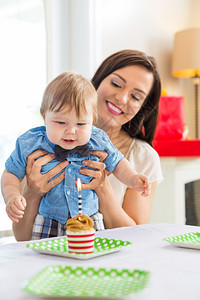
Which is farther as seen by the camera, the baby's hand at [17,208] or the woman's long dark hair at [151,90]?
the woman's long dark hair at [151,90]

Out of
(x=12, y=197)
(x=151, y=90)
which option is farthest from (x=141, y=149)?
(x=12, y=197)

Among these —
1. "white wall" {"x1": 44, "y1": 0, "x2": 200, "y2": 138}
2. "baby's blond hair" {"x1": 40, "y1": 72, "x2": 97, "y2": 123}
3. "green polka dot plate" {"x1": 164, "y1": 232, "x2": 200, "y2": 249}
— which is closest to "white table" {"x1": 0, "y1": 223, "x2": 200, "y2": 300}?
"green polka dot plate" {"x1": 164, "y1": 232, "x2": 200, "y2": 249}

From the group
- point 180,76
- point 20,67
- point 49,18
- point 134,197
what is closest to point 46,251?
point 134,197

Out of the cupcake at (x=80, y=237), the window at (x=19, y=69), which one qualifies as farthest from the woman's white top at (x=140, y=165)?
the cupcake at (x=80, y=237)

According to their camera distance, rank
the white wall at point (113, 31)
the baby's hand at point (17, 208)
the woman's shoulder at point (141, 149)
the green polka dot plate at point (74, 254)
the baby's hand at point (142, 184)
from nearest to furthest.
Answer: the green polka dot plate at point (74, 254) < the baby's hand at point (17, 208) < the baby's hand at point (142, 184) < the woman's shoulder at point (141, 149) < the white wall at point (113, 31)

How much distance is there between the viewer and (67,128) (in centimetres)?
122

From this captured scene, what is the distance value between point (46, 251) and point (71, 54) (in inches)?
82.7

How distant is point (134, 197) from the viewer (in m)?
1.76

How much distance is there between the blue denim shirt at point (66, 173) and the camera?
1.31 m

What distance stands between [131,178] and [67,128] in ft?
0.83

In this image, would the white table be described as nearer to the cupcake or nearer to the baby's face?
the cupcake

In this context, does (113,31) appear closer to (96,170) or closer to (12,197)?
(96,170)

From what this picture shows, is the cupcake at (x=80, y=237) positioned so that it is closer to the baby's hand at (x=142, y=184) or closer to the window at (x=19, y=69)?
the baby's hand at (x=142, y=184)

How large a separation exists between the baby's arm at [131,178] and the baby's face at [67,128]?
0.60 feet
